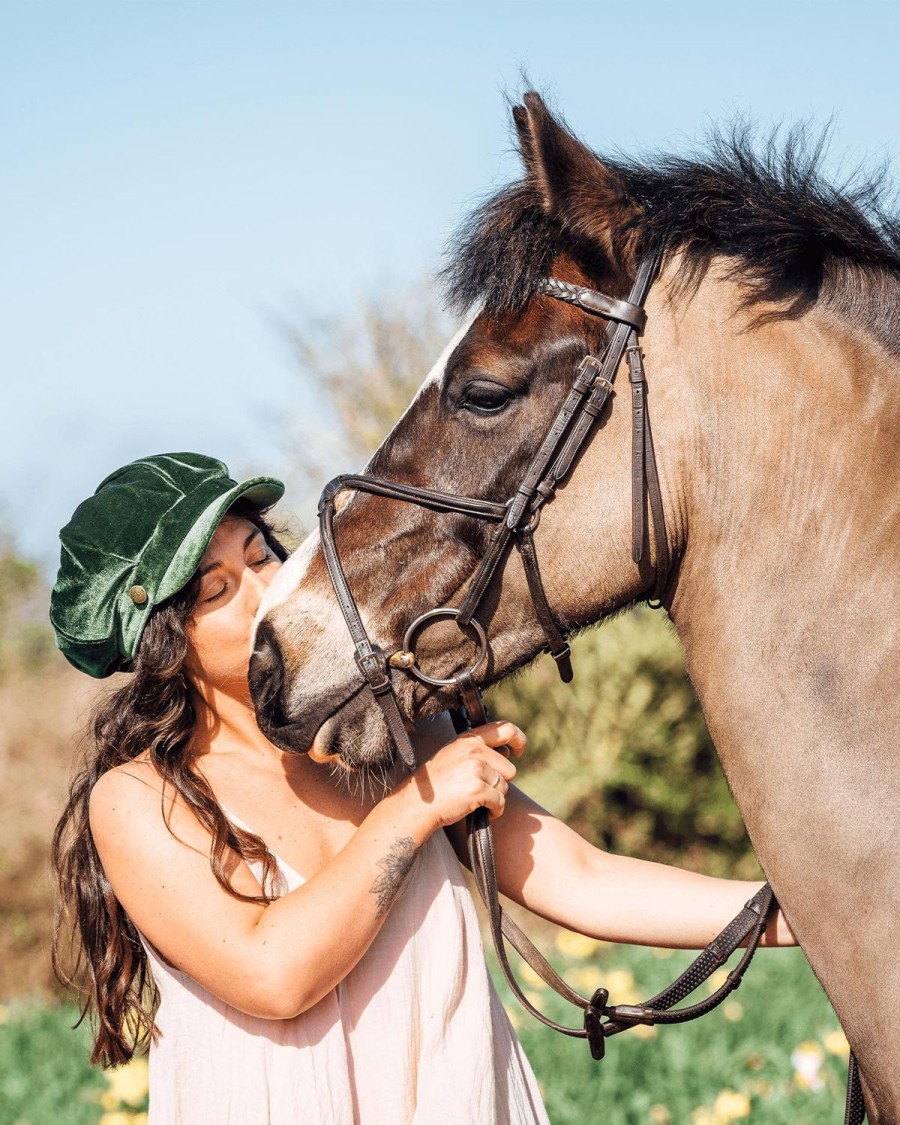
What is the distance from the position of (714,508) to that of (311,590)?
0.78 metres

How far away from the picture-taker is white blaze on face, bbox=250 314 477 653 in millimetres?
2166

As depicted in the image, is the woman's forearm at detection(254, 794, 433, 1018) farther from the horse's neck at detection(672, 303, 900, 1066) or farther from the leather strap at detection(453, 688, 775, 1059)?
the horse's neck at detection(672, 303, 900, 1066)

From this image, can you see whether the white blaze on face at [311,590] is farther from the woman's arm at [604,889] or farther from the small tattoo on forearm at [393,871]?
the woman's arm at [604,889]

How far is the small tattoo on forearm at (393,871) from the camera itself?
6.81ft

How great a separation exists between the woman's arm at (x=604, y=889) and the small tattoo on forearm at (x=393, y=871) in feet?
1.44

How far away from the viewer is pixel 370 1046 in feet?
7.17

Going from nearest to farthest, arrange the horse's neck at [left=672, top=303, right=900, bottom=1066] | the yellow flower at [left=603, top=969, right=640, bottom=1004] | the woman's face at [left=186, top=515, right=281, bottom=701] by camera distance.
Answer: the horse's neck at [left=672, top=303, right=900, bottom=1066] < the woman's face at [left=186, top=515, right=281, bottom=701] < the yellow flower at [left=603, top=969, right=640, bottom=1004]

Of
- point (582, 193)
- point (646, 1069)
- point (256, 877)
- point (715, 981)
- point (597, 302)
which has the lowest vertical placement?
point (715, 981)

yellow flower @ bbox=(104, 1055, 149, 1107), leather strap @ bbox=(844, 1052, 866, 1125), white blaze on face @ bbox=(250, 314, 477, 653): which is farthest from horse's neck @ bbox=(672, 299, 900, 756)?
yellow flower @ bbox=(104, 1055, 149, 1107)

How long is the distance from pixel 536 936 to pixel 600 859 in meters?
5.76

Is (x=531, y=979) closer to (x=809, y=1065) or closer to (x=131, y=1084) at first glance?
(x=809, y=1065)

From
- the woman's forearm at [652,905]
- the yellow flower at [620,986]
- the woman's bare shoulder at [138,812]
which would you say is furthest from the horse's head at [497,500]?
the yellow flower at [620,986]

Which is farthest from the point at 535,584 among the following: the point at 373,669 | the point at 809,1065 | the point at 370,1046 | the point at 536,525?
the point at 809,1065

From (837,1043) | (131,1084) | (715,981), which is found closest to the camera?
(131,1084)
